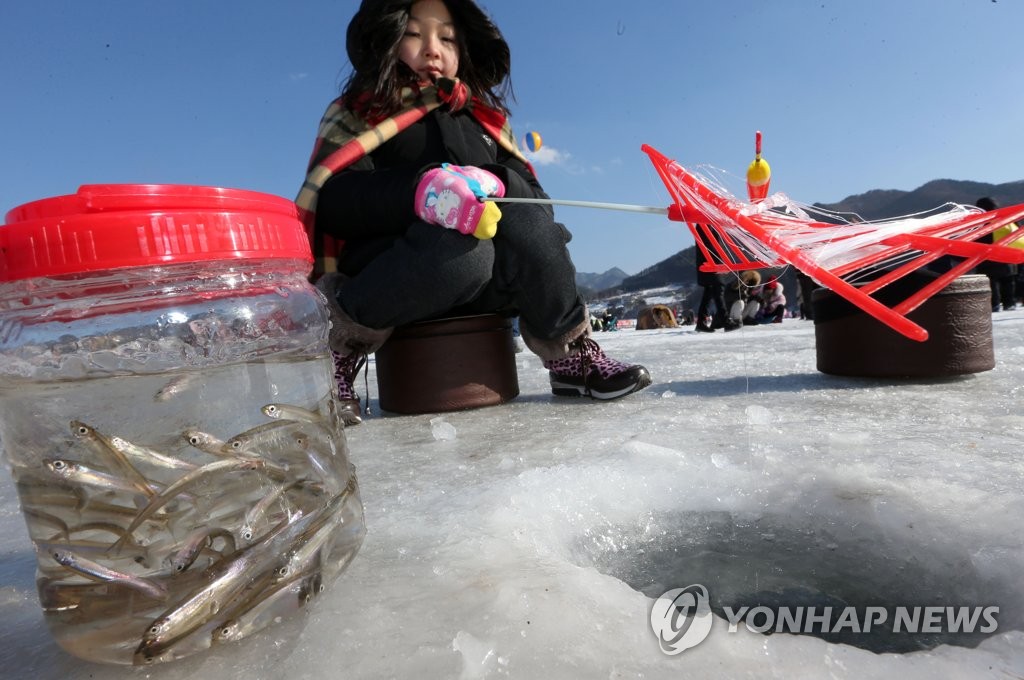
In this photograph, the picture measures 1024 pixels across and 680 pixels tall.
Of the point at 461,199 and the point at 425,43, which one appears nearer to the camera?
the point at 461,199

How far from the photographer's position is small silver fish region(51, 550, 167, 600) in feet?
1.74

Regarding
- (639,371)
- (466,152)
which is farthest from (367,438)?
(466,152)

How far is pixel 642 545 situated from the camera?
84 cm

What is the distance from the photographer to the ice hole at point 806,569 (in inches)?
25.0

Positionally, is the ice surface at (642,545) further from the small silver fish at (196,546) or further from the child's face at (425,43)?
the child's face at (425,43)

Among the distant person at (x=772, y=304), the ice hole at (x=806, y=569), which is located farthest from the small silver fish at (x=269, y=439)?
the distant person at (x=772, y=304)

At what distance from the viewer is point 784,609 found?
2.22 ft

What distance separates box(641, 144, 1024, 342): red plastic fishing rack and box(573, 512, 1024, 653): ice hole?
0.31 m

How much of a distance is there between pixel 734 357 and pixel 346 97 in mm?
2008

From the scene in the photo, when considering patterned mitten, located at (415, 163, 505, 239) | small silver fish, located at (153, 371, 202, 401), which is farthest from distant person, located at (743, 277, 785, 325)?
small silver fish, located at (153, 371, 202, 401)

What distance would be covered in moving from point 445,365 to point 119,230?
4.32ft

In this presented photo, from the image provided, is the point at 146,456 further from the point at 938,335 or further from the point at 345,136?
the point at 938,335

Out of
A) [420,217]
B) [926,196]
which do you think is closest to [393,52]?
[420,217]

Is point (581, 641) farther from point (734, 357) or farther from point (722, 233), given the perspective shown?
point (734, 357)
